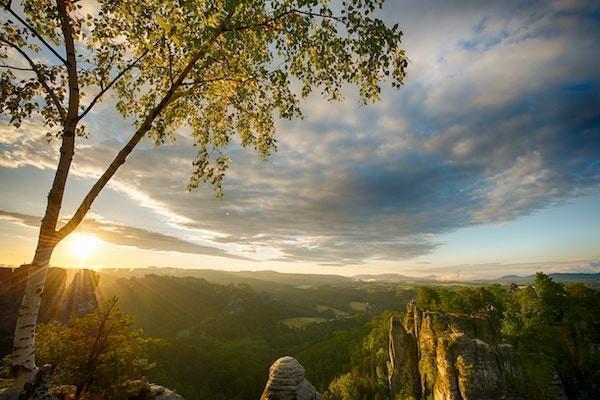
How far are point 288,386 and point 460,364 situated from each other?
3068 centimetres

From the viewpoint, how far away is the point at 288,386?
8.60 meters

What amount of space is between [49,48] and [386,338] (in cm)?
9126

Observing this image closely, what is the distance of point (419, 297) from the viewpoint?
78.5 metres

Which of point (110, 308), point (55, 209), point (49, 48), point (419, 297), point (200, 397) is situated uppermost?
point (49, 48)

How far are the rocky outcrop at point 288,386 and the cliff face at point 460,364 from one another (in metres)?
29.8

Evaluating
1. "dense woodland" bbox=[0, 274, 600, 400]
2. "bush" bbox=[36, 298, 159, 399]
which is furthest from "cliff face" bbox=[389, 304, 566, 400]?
"bush" bbox=[36, 298, 159, 399]

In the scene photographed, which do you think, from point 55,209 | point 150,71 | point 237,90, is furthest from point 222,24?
point 55,209

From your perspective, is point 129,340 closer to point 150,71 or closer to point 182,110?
point 182,110

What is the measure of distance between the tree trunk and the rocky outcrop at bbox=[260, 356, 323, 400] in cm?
639

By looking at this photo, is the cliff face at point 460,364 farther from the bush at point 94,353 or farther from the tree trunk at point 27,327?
the tree trunk at point 27,327

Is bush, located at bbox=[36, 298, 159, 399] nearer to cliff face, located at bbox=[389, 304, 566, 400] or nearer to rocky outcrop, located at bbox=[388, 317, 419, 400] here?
cliff face, located at bbox=[389, 304, 566, 400]

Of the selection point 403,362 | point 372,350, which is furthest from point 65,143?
point 372,350

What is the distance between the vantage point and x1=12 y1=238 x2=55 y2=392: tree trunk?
805 cm

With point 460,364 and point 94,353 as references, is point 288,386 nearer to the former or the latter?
point 94,353
